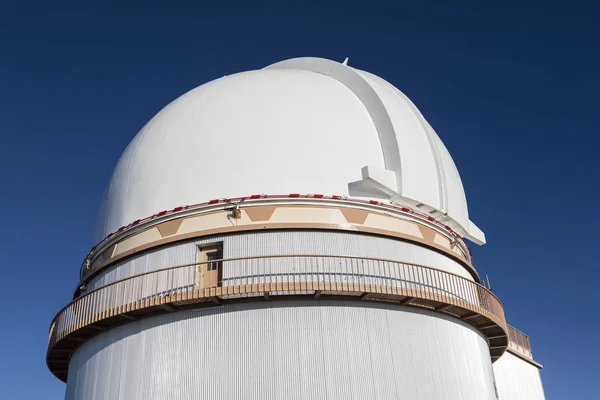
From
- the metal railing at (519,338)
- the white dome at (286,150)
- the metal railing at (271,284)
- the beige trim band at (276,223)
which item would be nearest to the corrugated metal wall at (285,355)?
the metal railing at (271,284)

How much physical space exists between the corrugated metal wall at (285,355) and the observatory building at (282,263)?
0.03 m

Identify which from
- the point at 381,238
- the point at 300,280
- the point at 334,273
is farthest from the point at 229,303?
the point at 381,238

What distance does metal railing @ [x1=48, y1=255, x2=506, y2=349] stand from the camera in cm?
1130

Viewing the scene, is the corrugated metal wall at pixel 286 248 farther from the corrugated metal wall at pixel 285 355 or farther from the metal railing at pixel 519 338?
Result: the metal railing at pixel 519 338

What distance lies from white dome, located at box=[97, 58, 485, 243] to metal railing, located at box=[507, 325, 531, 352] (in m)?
7.39

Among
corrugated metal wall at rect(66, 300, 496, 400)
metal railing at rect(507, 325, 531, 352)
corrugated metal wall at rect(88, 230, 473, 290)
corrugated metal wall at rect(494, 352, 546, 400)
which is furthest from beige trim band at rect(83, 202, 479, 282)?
metal railing at rect(507, 325, 531, 352)

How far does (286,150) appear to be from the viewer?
13305 millimetres

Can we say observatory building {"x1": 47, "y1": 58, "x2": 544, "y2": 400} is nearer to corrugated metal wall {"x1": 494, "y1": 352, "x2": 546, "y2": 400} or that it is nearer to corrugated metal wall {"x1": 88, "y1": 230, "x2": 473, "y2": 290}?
corrugated metal wall {"x1": 88, "y1": 230, "x2": 473, "y2": 290}

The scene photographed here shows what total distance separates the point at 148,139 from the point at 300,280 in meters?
6.22

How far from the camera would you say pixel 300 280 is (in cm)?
1166

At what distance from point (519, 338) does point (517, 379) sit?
6.02 feet

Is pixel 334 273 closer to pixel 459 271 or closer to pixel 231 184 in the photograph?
pixel 231 184

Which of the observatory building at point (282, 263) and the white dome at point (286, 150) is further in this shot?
the white dome at point (286, 150)

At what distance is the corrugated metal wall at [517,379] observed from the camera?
65.2 feet
